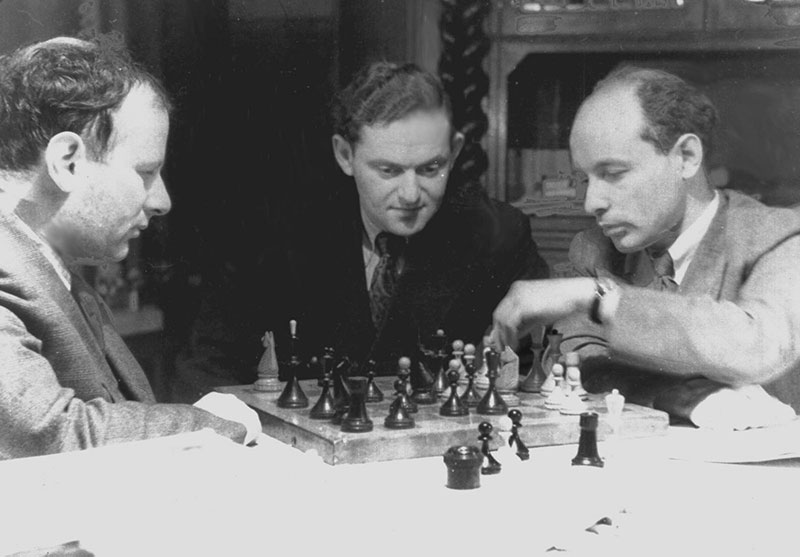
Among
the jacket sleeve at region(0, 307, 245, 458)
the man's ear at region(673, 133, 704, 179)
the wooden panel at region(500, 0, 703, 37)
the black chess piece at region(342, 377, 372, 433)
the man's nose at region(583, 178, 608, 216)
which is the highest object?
the wooden panel at region(500, 0, 703, 37)

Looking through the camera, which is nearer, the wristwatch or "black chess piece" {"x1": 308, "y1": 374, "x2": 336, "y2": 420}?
"black chess piece" {"x1": 308, "y1": 374, "x2": 336, "y2": 420}

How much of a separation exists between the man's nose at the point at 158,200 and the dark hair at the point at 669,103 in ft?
4.16

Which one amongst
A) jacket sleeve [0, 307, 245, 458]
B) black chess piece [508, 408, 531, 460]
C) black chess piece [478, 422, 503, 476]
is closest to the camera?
jacket sleeve [0, 307, 245, 458]

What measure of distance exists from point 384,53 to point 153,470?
1.50 metres

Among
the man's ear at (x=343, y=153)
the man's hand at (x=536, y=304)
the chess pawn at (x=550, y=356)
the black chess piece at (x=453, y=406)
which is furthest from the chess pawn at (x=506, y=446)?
the man's ear at (x=343, y=153)

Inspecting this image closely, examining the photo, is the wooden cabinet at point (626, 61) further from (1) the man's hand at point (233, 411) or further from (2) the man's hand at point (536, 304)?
(1) the man's hand at point (233, 411)

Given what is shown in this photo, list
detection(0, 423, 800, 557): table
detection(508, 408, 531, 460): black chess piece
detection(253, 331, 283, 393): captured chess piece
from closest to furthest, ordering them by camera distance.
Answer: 1. detection(0, 423, 800, 557): table
2. detection(508, 408, 531, 460): black chess piece
3. detection(253, 331, 283, 393): captured chess piece

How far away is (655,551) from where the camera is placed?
1.74m

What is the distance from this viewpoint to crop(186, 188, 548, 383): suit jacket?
286cm

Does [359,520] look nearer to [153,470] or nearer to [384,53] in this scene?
[153,470]

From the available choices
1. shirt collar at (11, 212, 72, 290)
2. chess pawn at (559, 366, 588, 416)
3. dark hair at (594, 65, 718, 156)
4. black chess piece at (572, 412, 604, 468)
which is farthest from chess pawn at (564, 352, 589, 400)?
shirt collar at (11, 212, 72, 290)

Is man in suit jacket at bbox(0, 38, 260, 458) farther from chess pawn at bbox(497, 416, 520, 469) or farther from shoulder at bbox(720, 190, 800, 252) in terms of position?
shoulder at bbox(720, 190, 800, 252)

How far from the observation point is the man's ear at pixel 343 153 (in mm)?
2855

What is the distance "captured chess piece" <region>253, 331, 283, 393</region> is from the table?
71cm
